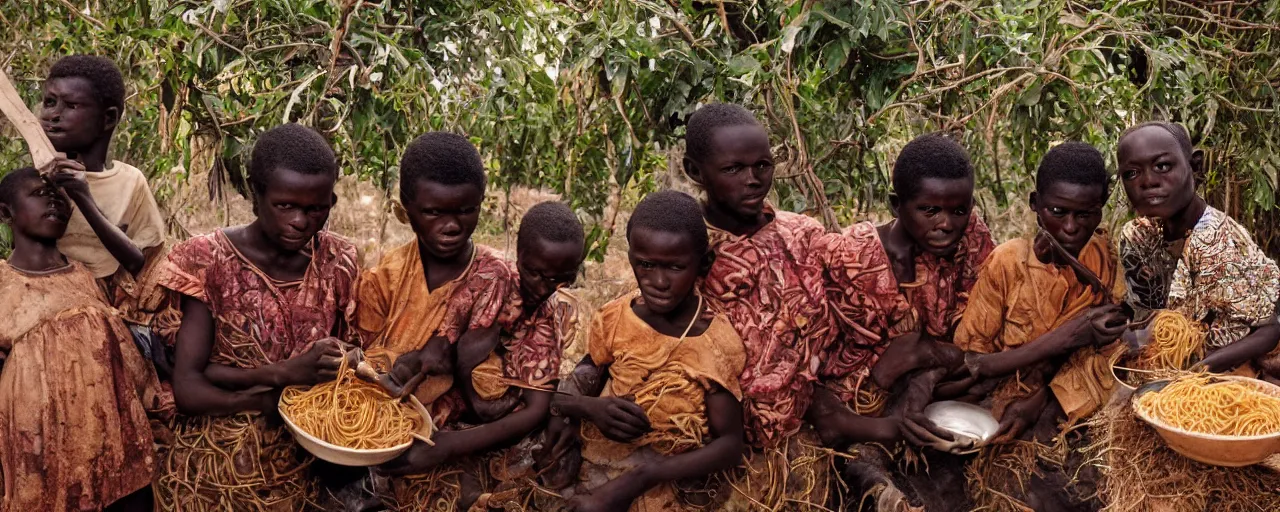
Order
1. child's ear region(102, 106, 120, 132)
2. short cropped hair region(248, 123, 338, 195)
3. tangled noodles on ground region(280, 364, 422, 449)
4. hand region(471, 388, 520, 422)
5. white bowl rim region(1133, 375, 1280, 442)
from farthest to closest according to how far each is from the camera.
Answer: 1. child's ear region(102, 106, 120, 132)
2. hand region(471, 388, 520, 422)
3. short cropped hair region(248, 123, 338, 195)
4. tangled noodles on ground region(280, 364, 422, 449)
5. white bowl rim region(1133, 375, 1280, 442)

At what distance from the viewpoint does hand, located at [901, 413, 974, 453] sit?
4105 mm

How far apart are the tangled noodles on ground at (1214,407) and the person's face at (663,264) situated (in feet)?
4.77

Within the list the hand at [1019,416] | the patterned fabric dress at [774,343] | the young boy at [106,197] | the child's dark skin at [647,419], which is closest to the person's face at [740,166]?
the patterned fabric dress at [774,343]

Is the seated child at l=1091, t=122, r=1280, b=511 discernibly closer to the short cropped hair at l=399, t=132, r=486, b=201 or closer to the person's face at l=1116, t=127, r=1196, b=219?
the person's face at l=1116, t=127, r=1196, b=219

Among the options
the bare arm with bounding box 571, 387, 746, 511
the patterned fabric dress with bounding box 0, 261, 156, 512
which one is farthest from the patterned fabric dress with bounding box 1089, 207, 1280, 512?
the patterned fabric dress with bounding box 0, 261, 156, 512

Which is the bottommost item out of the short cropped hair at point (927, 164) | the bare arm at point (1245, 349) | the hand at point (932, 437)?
the hand at point (932, 437)

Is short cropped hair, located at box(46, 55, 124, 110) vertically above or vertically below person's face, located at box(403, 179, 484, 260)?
above

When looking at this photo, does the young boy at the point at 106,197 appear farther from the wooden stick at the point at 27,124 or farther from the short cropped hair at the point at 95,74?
the wooden stick at the point at 27,124

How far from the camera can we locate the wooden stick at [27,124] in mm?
3805

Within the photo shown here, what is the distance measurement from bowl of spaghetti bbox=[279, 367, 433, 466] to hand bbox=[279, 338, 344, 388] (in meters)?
0.03

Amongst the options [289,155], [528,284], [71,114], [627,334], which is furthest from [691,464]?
[71,114]

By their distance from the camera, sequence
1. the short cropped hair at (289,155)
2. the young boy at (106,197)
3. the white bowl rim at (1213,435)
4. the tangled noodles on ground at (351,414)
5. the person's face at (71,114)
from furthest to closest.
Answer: the person's face at (71,114) < the young boy at (106,197) < the short cropped hair at (289,155) < the tangled noodles on ground at (351,414) < the white bowl rim at (1213,435)

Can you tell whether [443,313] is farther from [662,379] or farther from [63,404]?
[63,404]

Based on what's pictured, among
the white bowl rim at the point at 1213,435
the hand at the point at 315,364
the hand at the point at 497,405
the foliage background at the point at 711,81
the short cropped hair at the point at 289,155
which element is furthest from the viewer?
the foliage background at the point at 711,81
